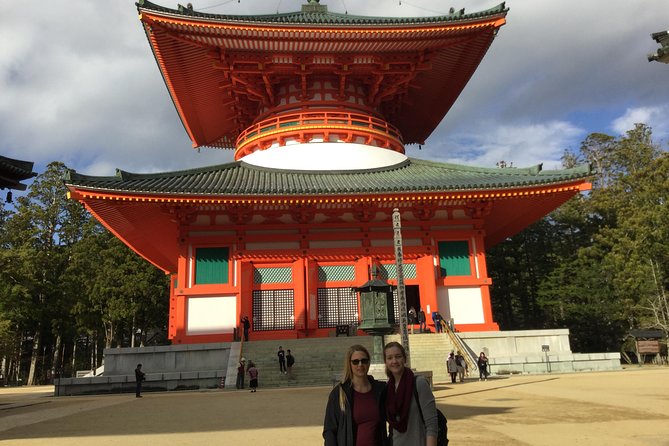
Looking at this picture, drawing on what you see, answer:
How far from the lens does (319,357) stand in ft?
61.2

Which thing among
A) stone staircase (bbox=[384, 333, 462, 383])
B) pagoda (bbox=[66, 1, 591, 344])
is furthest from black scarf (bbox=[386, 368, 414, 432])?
pagoda (bbox=[66, 1, 591, 344])

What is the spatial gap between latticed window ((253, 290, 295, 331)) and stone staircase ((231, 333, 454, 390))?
5.41 ft

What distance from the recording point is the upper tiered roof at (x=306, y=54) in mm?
21531

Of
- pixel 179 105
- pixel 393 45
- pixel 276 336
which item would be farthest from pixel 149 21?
pixel 276 336

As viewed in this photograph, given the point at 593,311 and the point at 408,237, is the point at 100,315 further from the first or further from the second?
the point at 593,311

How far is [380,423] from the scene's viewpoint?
12.2 feet

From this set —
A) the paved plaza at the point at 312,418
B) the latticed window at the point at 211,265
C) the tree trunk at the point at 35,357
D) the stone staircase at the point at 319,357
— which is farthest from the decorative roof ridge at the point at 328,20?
the tree trunk at the point at 35,357

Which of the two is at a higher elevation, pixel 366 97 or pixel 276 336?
pixel 366 97

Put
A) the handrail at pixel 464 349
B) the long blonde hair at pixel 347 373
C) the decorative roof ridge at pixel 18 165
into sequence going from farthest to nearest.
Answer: the handrail at pixel 464 349, the decorative roof ridge at pixel 18 165, the long blonde hair at pixel 347 373

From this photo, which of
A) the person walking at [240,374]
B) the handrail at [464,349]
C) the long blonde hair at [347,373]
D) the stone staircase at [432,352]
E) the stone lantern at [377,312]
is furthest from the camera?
the handrail at [464,349]

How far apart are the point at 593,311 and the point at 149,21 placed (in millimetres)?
31052

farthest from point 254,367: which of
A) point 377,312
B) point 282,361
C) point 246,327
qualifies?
point 377,312

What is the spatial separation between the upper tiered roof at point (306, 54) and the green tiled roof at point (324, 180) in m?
4.42

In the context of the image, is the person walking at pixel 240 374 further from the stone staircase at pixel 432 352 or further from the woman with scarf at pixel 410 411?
the woman with scarf at pixel 410 411
